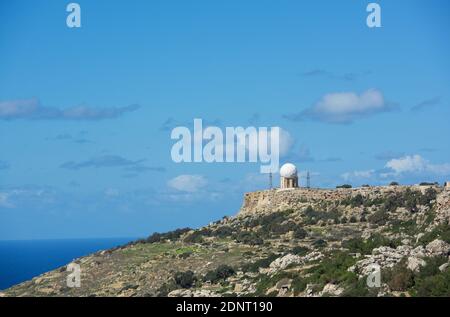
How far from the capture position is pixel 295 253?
186 feet

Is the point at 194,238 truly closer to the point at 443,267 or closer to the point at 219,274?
the point at 219,274

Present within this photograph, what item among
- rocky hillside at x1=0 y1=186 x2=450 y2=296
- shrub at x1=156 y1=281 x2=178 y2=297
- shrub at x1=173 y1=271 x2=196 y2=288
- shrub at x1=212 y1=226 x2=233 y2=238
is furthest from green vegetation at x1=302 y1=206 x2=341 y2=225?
shrub at x1=156 y1=281 x2=178 y2=297

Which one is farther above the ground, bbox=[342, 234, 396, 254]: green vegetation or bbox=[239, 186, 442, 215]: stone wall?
bbox=[239, 186, 442, 215]: stone wall

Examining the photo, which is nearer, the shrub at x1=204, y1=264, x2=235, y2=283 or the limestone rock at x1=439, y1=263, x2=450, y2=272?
the limestone rock at x1=439, y1=263, x2=450, y2=272

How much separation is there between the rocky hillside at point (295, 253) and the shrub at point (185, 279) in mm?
126

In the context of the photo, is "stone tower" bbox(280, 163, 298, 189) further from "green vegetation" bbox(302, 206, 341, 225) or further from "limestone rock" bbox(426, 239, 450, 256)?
"limestone rock" bbox(426, 239, 450, 256)

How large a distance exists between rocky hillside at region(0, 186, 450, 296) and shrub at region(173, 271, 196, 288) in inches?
5.0

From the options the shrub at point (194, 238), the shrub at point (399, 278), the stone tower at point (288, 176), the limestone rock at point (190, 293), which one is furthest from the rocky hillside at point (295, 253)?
the stone tower at point (288, 176)

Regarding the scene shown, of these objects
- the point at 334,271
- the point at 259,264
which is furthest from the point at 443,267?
the point at 259,264

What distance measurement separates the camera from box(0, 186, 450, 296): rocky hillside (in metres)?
38.4

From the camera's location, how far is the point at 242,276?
54.5 m

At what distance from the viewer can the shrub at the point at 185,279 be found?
5681 cm
